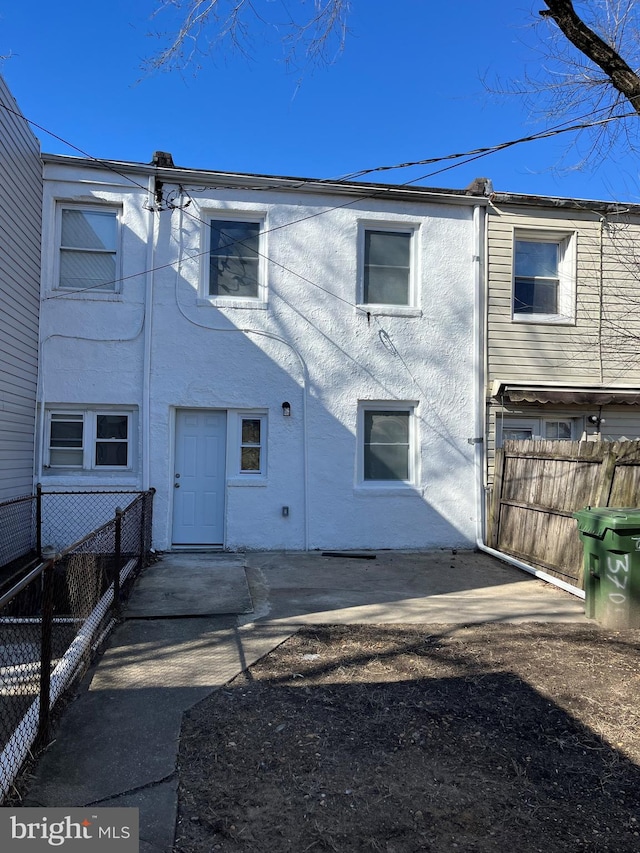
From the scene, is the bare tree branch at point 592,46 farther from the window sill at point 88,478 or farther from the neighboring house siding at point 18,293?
the window sill at point 88,478

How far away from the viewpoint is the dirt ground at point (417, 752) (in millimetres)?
2574

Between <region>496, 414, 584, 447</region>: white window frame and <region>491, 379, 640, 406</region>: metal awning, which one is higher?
<region>491, 379, 640, 406</region>: metal awning

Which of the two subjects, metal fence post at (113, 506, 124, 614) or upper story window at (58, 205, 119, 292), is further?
upper story window at (58, 205, 119, 292)

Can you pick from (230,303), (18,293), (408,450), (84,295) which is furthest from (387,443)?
(18,293)

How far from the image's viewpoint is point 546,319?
9.70 metres

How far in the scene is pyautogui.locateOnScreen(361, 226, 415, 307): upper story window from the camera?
30.9 feet

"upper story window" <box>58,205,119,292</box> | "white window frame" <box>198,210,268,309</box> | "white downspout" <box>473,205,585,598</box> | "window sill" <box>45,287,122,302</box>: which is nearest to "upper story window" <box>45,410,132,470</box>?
"window sill" <box>45,287,122,302</box>

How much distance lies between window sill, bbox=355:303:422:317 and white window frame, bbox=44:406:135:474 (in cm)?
393

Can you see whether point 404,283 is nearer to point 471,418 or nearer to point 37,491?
point 471,418

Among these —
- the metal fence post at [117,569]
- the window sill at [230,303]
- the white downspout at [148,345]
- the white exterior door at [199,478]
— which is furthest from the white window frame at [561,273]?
the metal fence post at [117,569]

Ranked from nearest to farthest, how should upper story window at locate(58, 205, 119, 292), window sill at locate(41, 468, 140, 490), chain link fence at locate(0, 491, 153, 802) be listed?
1. chain link fence at locate(0, 491, 153, 802)
2. window sill at locate(41, 468, 140, 490)
3. upper story window at locate(58, 205, 119, 292)

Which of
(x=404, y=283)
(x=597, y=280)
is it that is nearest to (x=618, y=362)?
(x=597, y=280)

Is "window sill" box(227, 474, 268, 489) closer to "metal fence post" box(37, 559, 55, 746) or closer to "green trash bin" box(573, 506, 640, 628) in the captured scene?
"green trash bin" box(573, 506, 640, 628)

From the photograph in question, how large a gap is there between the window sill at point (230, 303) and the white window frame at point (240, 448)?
5.20 ft
